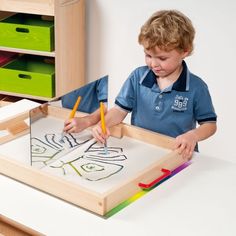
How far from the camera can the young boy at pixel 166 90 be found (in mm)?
1652

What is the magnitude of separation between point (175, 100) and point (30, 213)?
706mm

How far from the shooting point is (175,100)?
175cm

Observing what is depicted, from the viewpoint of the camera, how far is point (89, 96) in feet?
5.19

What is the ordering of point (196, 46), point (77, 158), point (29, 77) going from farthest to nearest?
point (29, 77)
point (196, 46)
point (77, 158)

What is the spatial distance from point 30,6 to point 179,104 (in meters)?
1.50

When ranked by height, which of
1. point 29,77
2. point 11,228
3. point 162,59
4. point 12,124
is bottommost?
point 29,77

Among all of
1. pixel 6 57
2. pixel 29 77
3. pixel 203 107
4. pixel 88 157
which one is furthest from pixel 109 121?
pixel 6 57

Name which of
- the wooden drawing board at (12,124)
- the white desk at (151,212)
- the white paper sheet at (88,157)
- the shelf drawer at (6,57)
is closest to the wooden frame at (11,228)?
the white desk at (151,212)

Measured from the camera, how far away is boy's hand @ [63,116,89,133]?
5.17ft

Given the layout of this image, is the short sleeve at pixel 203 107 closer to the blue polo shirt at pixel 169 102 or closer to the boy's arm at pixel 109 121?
the blue polo shirt at pixel 169 102

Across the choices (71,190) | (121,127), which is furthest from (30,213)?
(121,127)

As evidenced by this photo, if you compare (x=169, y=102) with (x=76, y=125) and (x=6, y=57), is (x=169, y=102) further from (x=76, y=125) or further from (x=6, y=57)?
(x=6, y=57)

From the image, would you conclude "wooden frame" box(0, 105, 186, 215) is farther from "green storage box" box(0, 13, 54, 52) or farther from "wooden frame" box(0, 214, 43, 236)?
"green storage box" box(0, 13, 54, 52)

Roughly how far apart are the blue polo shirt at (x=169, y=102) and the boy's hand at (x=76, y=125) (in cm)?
24
